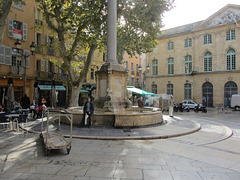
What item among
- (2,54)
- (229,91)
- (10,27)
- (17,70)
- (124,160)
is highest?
(10,27)

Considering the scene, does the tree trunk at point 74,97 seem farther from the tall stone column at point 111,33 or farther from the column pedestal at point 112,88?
the tall stone column at point 111,33

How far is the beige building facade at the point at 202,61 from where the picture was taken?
30125 millimetres

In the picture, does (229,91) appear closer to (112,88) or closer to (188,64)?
(188,64)

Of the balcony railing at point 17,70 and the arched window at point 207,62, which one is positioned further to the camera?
the arched window at point 207,62

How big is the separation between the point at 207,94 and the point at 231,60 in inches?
247

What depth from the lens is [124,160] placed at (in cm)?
505

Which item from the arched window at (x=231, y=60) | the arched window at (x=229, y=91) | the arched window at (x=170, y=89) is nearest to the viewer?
the arched window at (x=229, y=91)

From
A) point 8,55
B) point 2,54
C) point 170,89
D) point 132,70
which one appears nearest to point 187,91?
point 170,89

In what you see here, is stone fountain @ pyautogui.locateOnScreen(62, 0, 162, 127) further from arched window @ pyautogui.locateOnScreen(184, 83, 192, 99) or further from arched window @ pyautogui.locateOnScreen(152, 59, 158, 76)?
arched window @ pyautogui.locateOnScreen(152, 59, 158, 76)

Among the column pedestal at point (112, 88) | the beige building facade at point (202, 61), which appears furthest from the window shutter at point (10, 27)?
the beige building facade at point (202, 61)

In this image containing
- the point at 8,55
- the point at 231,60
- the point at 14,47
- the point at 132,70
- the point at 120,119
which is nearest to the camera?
the point at 120,119

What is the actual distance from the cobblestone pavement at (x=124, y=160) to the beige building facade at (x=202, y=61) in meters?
26.4

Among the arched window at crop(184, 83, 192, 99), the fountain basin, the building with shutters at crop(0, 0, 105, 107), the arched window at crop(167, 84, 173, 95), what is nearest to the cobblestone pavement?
the fountain basin

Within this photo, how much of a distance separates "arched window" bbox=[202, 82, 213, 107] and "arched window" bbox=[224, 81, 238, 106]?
2049 mm
